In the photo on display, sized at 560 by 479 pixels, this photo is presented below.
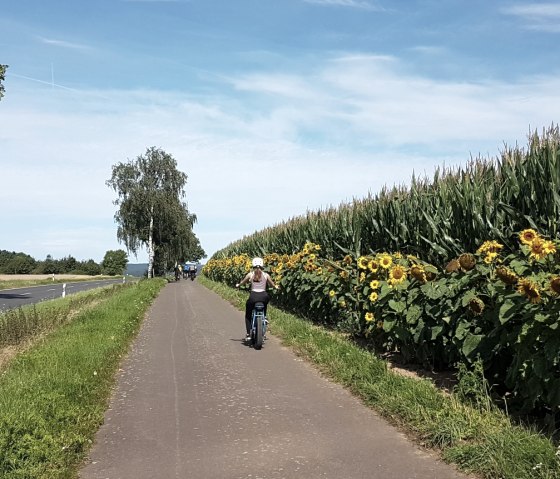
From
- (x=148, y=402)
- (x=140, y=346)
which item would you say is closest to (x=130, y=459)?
(x=148, y=402)

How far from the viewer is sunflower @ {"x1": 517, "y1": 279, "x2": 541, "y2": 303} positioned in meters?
4.69

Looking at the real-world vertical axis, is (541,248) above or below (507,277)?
above

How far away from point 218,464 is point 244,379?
11.0 feet

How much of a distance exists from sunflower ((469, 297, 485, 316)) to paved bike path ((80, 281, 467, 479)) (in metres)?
1.57

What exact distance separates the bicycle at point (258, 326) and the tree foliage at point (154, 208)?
43.4 m

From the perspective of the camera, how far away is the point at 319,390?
708 cm

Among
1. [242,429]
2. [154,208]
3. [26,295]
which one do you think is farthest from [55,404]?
[154,208]

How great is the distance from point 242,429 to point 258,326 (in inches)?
199

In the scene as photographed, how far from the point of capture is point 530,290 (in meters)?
4.70

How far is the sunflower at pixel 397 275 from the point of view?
25.6 ft

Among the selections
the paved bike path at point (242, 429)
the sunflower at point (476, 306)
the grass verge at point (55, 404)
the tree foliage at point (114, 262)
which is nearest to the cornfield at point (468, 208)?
the sunflower at point (476, 306)

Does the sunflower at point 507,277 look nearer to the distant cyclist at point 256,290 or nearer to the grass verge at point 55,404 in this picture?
the grass verge at point 55,404

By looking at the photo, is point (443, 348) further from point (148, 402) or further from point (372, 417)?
point (148, 402)

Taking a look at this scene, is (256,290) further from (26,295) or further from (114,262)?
(114,262)
